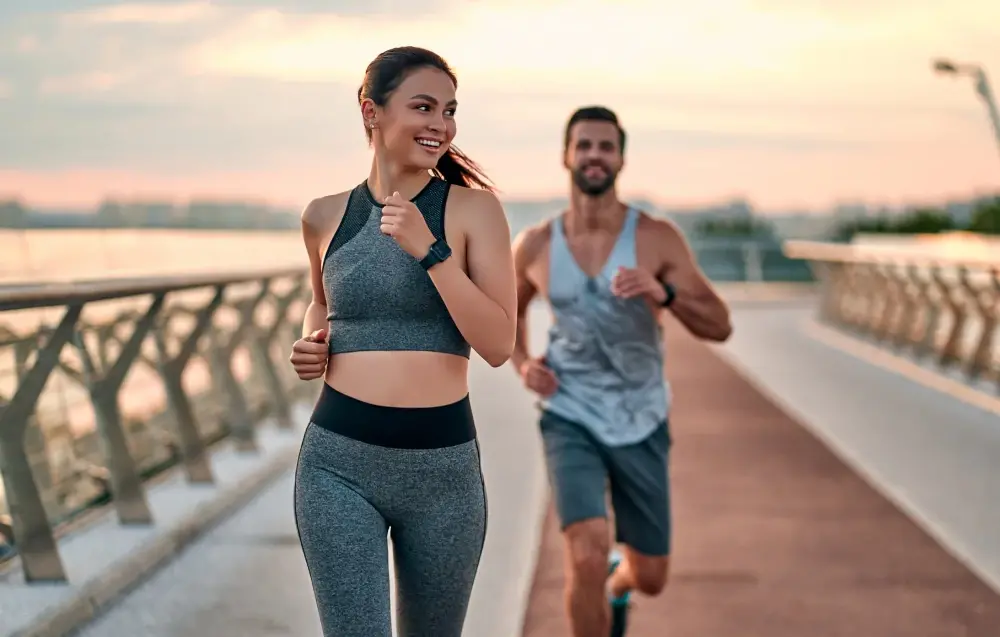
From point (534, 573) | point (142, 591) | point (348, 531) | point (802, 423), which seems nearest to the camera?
point (348, 531)

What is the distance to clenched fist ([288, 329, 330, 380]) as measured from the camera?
115 inches

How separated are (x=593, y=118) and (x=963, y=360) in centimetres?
1082

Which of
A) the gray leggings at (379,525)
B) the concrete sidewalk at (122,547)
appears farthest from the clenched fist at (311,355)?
the concrete sidewalk at (122,547)

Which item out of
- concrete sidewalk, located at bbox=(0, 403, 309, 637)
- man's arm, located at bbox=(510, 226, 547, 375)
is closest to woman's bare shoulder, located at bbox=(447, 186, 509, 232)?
man's arm, located at bbox=(510, 226, 547, 375)

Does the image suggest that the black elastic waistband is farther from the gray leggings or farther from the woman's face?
the woman's face

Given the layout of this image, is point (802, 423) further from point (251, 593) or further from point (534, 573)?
point (251, 593)

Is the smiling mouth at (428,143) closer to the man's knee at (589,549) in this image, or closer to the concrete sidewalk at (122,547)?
the man's knee at (589,549)

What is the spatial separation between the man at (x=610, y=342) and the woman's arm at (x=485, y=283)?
5.31 feet

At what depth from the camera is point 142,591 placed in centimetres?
595

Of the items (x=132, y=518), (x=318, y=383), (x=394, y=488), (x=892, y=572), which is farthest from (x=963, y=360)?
(x=394, y=488)

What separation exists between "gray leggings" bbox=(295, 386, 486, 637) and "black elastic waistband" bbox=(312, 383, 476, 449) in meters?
0.01

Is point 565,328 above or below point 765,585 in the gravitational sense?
above

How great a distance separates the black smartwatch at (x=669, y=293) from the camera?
450 cm

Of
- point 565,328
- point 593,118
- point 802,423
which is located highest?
point 593,118
